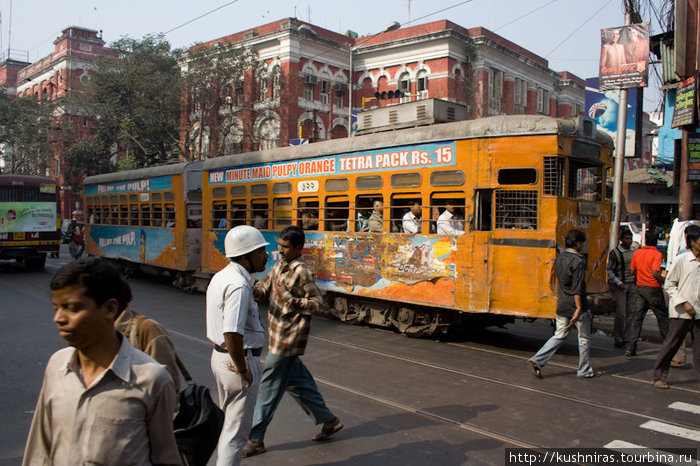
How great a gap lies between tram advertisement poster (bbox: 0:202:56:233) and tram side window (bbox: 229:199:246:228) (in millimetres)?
8728

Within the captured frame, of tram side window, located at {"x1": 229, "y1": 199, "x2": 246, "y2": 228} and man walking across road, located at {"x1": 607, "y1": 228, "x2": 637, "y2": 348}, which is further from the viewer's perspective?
tram side window, located at {"x1": 229, "y1": 199, "x2": 246, "y2": 228}

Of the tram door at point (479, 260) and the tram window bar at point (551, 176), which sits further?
the tram door at point (479, 260)

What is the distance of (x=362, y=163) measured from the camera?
30.9 feet

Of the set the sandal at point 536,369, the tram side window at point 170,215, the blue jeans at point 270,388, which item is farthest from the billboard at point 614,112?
the blue jeans at point 270,388

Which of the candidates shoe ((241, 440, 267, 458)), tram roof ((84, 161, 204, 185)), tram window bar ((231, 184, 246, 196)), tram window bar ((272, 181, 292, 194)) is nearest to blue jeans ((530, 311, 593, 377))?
shoe ((241, 440, 267, 458))

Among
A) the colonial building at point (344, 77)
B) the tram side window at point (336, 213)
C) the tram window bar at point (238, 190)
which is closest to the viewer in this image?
the tram side window at point (336, 213)

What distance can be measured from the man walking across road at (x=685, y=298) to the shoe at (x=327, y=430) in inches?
159

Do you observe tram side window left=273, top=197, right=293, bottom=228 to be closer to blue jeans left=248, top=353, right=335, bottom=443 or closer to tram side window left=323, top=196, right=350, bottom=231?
tram side window left=323, top=196, right=350, bottom=231

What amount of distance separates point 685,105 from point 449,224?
7.26 metres

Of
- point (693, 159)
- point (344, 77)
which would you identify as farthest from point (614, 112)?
point (344, 77)

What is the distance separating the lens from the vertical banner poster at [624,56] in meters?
11.3

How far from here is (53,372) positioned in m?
2.07

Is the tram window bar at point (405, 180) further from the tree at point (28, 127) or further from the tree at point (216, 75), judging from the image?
the tree at point (28, 127)

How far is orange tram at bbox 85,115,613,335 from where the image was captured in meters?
7.53
